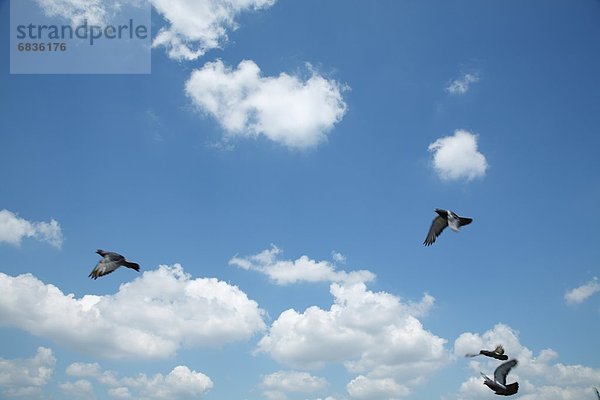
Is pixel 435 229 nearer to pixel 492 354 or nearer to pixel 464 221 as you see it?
pixel 464 221

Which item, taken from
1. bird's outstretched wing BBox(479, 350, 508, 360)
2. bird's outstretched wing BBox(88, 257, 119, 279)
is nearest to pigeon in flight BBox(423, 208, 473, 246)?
bird's outstretched wing BBox(479, 350, 508, 360)

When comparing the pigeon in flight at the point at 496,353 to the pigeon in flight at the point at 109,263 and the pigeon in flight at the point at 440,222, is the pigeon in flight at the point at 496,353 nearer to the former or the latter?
the pigeon in flight at the point at 440,222

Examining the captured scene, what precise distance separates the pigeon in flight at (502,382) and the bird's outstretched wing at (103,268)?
23.2 meters

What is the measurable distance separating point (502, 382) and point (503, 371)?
37.8 inches

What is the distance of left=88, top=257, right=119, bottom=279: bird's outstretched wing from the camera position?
25.2 m

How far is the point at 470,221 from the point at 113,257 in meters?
Answer: 21.5

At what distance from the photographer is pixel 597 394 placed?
252ft

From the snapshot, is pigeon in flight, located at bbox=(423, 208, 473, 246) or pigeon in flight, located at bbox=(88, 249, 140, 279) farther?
pigeon in flight, located at bbox=(423, 208, 473, 246)

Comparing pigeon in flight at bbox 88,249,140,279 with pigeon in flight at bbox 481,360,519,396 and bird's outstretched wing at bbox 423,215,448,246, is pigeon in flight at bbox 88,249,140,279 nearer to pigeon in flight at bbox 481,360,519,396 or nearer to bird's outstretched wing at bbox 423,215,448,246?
bird's outstretched wing at bbox 423,215,448,246

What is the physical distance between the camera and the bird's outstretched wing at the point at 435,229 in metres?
30.1

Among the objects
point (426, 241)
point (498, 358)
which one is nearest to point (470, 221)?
point (426, 241)

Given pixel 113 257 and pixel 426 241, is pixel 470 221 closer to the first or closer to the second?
pixel 426 241

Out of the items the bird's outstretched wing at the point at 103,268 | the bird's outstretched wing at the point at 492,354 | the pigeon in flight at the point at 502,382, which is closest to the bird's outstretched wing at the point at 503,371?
the pigeon in flight at the point at 502,382

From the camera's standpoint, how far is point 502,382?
25734mm
